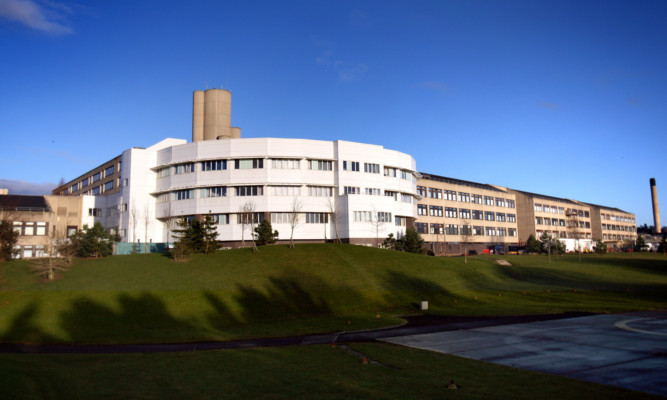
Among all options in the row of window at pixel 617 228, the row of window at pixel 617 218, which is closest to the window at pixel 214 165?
the row of window at pixel 617 218

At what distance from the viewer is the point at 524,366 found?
15.7 meters

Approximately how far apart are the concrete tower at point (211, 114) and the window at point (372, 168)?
24.6 m

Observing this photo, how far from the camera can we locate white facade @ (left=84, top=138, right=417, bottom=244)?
222 feet

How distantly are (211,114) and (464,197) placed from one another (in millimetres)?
61646

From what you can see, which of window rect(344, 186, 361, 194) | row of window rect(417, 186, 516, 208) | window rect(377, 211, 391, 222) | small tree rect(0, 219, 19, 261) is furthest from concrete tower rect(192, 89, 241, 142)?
row of window rect(417, 186, 516, 208)

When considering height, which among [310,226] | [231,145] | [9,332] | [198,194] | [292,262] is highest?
[231,145]

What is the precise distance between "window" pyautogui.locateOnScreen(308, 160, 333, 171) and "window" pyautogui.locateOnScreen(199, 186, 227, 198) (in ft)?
43.9

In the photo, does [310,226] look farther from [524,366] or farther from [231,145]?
[524,366]

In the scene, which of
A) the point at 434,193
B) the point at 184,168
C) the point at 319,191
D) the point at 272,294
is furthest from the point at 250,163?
the point at 434,193

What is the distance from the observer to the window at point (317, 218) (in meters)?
69.1

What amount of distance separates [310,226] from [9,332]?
1713 inches

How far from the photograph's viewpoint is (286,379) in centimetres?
1410

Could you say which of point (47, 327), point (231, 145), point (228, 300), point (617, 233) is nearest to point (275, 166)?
point (231, 145)

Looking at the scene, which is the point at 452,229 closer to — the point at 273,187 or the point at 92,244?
the point at 273,187
